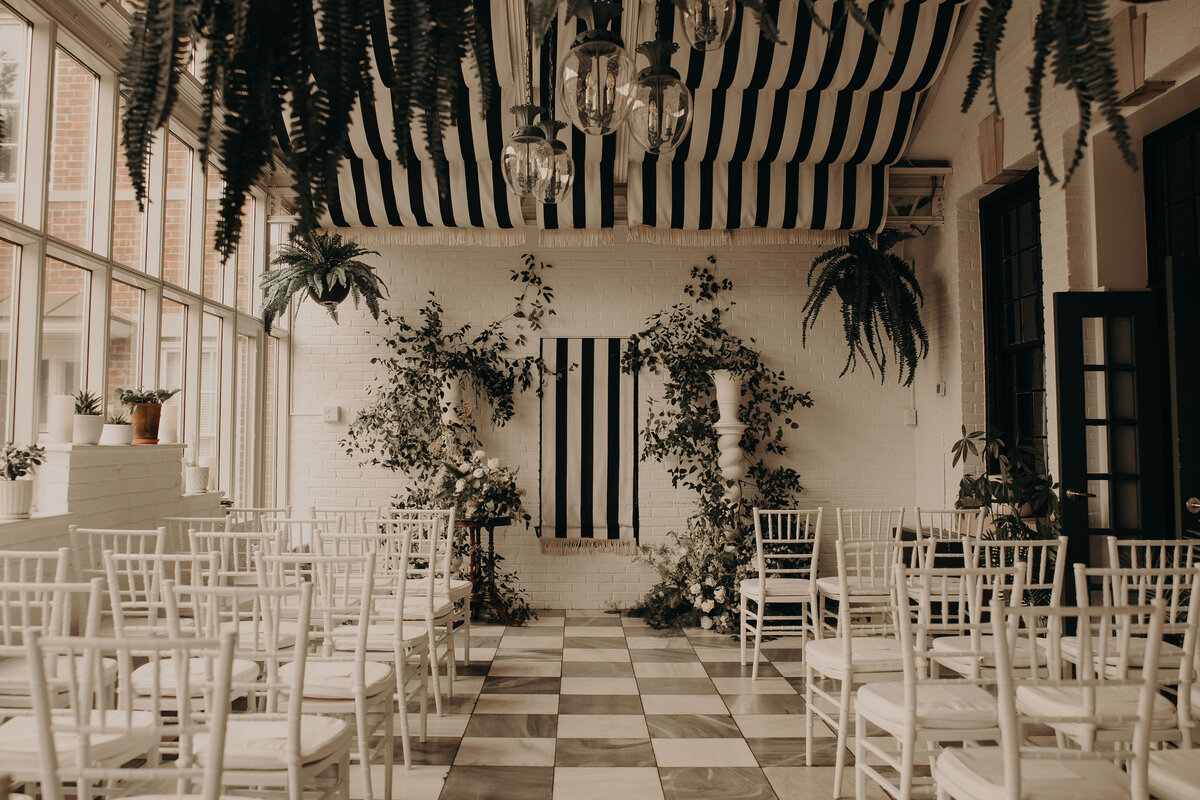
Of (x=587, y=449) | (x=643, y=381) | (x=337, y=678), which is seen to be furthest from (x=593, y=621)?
(x=337, y=678)

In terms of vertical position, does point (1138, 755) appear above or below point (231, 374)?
below

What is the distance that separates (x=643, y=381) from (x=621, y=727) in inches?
132

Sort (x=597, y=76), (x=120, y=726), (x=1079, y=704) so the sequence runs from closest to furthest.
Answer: (x=120, y=726) → (x=597, y=76) → (x=1079, y=704)

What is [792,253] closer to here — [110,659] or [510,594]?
[510,594]

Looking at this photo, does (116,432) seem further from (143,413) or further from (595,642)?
(595,642)

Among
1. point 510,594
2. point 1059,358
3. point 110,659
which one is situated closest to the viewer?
point 110,659

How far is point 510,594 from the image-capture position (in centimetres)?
660

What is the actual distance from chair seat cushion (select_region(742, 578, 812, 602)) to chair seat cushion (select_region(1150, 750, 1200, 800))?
8.64 feet

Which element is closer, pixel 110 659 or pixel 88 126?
pixel 110 659

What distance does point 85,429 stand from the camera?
149 inches

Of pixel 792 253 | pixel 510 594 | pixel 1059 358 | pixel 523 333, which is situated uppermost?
pixel 792 253

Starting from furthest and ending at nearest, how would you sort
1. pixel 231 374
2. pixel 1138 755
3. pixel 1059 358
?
pixel 231 374
pixel 1059 358
pixel 1138 755

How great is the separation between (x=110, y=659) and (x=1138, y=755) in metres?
3.22

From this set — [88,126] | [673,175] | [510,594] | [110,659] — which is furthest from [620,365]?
[110,659]
